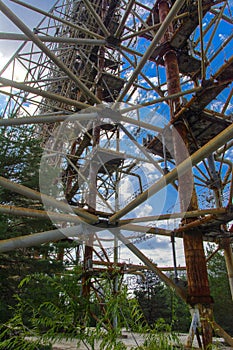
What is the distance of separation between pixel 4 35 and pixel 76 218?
3.55 meters

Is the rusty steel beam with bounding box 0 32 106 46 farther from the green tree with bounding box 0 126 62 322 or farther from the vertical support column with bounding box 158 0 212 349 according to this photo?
the green tree with bounding box 0 126 62 322

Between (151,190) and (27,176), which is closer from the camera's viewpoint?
(151,190)

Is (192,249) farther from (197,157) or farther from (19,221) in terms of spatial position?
(19,221)

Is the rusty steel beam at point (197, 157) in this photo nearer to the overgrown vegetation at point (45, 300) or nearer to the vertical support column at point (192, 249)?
the overgrown vegetation at point (45, 300)

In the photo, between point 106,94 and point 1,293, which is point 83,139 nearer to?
point 106,94

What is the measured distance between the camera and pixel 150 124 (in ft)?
28.9

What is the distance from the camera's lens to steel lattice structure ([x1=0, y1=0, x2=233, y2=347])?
199 inches

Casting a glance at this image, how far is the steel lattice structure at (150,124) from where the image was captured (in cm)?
505

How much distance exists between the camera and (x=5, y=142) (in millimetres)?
10680

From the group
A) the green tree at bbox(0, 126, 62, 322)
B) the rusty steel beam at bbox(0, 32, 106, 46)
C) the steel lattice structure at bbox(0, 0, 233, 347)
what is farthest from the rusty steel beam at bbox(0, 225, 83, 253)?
the green tree at bbox(0, 126, 62, 322)

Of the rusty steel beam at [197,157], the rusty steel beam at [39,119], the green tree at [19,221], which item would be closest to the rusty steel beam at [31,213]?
the rusty steel beam at [197,157]

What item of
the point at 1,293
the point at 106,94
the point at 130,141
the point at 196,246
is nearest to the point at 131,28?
the point at 106,94

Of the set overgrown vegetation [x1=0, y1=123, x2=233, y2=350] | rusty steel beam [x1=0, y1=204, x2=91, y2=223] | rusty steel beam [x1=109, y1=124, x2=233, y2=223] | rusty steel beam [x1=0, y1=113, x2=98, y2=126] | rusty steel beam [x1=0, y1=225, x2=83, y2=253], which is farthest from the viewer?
rusty steel beam [x1=0, y1=113, x2=98, y2=126]

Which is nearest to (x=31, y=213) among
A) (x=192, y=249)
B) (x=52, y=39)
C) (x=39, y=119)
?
(x=39, y=119)
